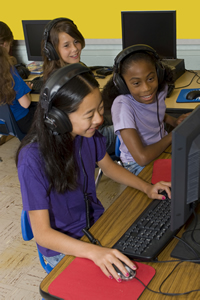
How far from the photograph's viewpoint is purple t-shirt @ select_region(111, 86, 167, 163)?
1668 mm

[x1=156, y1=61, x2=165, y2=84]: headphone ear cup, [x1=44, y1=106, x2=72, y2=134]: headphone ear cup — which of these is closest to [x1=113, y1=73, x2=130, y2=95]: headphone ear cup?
[x1=156, y1=61, x2=165, y2=84]: headphone ear cup

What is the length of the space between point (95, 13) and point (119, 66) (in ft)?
5.11

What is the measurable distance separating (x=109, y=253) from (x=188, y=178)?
30 centimetres

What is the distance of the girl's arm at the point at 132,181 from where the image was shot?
1.26 meters

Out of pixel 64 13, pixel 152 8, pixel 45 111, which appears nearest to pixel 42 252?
pixel 45 111

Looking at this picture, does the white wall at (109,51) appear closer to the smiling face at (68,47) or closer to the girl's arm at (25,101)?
the smiling face at (68,47)

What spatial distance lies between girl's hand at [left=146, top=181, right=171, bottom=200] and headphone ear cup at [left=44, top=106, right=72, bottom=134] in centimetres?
39

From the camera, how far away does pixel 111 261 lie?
96 centimetres

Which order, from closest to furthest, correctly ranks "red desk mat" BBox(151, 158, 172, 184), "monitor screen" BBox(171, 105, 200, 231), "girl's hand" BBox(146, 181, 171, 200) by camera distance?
"monitor screen" BBox(171, 105, 200, 231)
"girl's hand" BBox(146, 181, 171, 200)
"red desk mat" BBox(151, 158, 172, 184)

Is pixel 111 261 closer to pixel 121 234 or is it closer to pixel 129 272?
pixel 129 272

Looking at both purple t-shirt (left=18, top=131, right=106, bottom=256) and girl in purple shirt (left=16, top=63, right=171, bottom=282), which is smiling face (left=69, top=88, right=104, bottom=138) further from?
purple t-shirt (left=18, top=131, right=106, bottom=256)

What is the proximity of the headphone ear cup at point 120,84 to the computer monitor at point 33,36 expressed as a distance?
5.12 feet

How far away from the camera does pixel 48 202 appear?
45.4 inches

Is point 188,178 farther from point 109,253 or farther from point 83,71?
point 83,71
